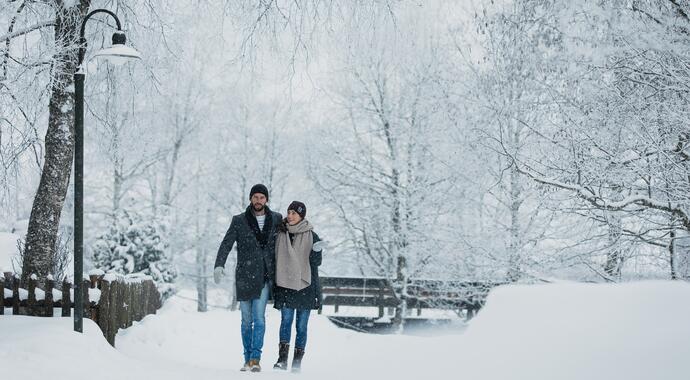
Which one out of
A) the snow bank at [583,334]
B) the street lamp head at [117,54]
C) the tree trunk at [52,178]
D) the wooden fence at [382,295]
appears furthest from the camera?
the wooden fence at [382,295]

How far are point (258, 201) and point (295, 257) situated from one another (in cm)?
68

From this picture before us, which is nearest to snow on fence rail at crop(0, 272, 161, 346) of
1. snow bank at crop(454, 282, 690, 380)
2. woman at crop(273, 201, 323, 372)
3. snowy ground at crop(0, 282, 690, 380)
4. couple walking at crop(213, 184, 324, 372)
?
snowy ground at crop(0, 282, 690, 380)

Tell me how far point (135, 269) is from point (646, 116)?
43.4ft

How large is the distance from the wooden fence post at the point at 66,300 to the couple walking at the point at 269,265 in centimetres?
216

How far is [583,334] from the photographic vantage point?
3.97 metres

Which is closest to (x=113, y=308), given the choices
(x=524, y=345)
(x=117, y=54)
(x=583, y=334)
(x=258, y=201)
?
(x=258, y=201)

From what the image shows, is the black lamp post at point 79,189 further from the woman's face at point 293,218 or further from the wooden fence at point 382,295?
the wooden fence at point 382,295

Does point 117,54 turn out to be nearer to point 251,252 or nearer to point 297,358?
point 251,252

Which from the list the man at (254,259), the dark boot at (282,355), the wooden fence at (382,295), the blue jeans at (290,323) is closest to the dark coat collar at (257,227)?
the man at (254,259)

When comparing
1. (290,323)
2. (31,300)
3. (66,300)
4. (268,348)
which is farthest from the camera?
(268,348)

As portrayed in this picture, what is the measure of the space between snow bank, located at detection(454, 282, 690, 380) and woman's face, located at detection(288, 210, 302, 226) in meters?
2.40

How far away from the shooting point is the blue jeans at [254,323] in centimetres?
662

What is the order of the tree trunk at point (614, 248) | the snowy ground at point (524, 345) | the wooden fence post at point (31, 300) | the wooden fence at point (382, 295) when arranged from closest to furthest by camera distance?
1. the snowy ground at point (524, 345)
2. the wooden fence post at point (31, 300)
3. the tree trunk at point (614, 248)
4. the wooden fence at point (382, 295)

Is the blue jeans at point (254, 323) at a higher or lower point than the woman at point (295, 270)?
lower
